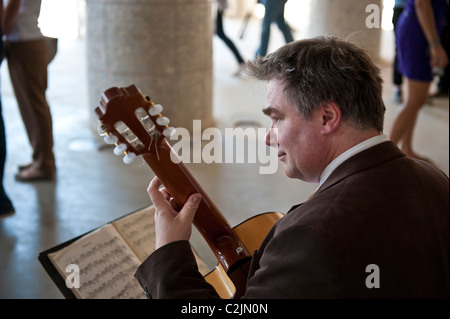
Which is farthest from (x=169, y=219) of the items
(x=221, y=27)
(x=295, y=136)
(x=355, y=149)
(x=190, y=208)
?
(x=221, y=27)

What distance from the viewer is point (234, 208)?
332 cm

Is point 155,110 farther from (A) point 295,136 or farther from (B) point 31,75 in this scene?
(B) point 31,75

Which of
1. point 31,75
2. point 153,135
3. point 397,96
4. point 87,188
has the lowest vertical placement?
point 87,188

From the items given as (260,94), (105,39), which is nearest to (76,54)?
(105,39)

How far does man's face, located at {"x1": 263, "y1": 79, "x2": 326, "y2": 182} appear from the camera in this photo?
4.16ft

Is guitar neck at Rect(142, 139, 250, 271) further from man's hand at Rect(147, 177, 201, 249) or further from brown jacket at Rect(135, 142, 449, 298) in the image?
brown jacket at Rect(135, 142, 449, 298)

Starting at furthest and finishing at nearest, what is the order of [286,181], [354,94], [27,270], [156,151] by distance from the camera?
[286,181] < [27,270] < [156,151] < [354,94]

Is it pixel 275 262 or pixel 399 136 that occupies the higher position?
pixel 275 262

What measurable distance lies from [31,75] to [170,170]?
250 centimetres

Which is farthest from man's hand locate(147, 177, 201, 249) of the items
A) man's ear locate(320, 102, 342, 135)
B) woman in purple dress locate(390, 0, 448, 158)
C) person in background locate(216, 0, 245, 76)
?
person in background locate(216, 0, 245, 76)

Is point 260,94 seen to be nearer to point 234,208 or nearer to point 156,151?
point 156,151

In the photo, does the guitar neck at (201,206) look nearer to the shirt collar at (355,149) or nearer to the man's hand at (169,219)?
the man's hand at (169,219)

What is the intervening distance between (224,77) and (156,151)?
18.2ft

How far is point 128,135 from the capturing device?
1.34 meters
